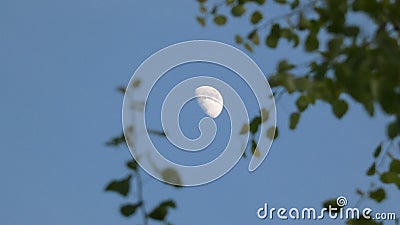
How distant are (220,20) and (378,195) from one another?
4.64 ft

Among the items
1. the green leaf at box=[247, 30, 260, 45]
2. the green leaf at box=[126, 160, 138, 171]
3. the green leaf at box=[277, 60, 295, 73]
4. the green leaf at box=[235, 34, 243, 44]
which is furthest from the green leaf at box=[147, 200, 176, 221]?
the green leaf at box=[235, 34, 243, 44]

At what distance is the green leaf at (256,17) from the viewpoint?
3707 mm

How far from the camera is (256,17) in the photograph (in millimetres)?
3723

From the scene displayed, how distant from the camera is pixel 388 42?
6.09 ft

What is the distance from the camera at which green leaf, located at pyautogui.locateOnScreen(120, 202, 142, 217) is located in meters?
2.21

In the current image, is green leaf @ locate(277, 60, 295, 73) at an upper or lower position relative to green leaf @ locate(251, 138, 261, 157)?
lower

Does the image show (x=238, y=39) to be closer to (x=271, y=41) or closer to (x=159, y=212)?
(x=271, y=41)

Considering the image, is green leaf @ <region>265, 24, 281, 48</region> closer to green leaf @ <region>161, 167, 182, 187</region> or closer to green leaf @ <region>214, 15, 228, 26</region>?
green leaf @ <region>214, 15, 228, 26</region>

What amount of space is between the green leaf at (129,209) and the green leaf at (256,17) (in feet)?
5.93

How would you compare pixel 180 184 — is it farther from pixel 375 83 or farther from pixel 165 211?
pixel 375 83

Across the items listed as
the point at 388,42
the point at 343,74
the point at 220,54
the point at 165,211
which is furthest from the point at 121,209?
the point at 220,54

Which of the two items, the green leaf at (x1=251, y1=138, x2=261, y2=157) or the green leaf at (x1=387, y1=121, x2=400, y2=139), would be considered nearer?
the green leaf at (x1=387, y1=121, x2=400, y2=139)

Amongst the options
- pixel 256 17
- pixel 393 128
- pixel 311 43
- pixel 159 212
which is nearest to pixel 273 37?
pixel 256 17

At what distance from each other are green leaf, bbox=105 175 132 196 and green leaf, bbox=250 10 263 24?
1800 millimetres
